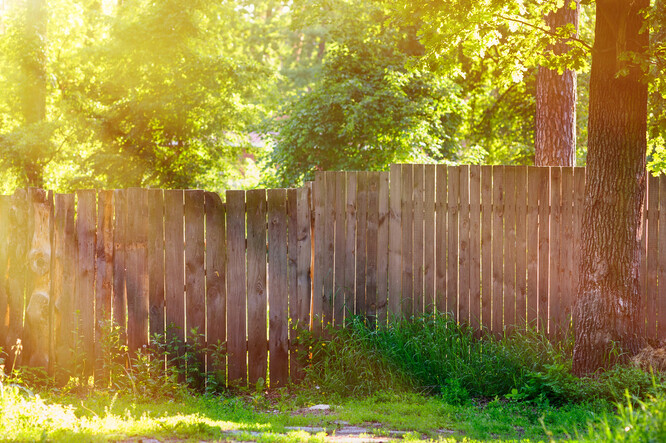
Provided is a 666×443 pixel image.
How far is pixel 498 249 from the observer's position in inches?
263

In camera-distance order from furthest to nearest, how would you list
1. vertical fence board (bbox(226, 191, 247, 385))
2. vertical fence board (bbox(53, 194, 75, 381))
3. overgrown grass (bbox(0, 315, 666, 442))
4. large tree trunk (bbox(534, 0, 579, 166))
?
large tree trunk (bbox(534, 0, 579, 166)) → vertical fence board (bbox(226, 191, 247, 385)) → vertical fence board (bbox(53, 194, 75, 381)) → overgrown grass (bbox(0, 315, 666, 442))

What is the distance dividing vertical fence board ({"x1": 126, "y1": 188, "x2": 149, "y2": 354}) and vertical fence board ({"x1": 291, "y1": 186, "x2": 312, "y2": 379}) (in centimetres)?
154

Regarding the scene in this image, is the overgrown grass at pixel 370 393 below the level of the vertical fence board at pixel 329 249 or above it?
below

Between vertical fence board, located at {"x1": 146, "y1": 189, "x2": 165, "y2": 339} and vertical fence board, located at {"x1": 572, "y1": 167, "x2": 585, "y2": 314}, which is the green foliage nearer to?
vertical fence board, located at {"x1": 572, "y1": 167, "x2": 585, "y2": 314}

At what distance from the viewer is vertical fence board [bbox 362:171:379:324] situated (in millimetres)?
6496

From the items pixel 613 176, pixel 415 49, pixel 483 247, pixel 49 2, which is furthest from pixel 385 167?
pixel 49 2

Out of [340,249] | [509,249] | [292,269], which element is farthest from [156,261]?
[509,249]

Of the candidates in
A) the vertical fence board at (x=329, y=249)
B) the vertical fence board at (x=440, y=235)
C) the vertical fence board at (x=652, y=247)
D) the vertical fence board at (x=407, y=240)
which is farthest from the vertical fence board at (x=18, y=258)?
the vertical fence board at (x=652, y=247)

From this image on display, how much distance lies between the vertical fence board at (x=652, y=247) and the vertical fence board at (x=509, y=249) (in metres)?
1.46

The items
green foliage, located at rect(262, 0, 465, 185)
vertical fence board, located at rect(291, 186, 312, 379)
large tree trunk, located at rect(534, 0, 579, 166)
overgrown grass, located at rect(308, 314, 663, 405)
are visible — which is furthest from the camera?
green foliage, located at rect(262, 0, 465, 185)

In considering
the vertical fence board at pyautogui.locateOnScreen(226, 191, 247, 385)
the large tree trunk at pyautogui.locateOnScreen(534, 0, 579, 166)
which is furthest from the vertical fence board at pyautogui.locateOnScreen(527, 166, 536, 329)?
the vertical fence board at pyautogui.locateOnScreen(226, 191, 247, 385)

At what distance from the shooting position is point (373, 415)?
5.10 metres

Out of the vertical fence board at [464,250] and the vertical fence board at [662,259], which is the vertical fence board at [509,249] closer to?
the vertical fence board at [464,250]

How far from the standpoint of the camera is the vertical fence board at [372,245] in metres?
6.50
